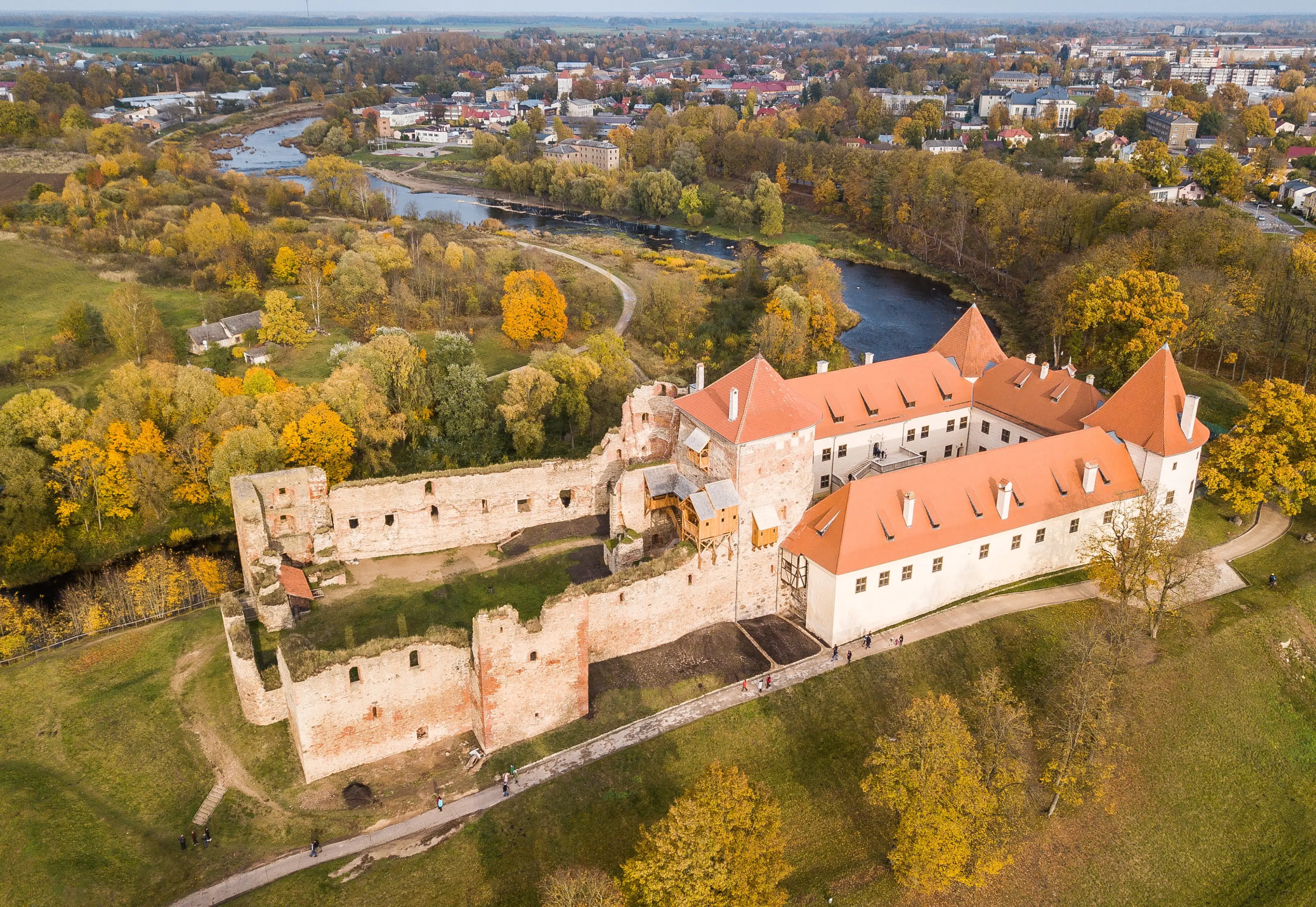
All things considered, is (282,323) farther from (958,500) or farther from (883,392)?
(958,500)

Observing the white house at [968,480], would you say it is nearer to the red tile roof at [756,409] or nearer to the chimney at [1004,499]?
the chimney at [1004,499]

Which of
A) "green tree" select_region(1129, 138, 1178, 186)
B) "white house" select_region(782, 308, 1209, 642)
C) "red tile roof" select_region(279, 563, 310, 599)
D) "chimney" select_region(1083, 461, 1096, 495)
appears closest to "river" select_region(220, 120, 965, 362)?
"white house" select_region(782, 308, 1209, 642)

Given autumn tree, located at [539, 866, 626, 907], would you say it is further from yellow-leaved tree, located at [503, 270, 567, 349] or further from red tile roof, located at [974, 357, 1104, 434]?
yellow-leaved tree, located at [503, 270, 567, 349]

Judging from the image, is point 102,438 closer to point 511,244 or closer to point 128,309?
point 128,309

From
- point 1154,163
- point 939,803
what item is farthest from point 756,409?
point 1154,163

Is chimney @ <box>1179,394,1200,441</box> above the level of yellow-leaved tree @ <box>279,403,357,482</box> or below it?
above

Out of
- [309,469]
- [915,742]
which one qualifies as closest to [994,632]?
[915,742]

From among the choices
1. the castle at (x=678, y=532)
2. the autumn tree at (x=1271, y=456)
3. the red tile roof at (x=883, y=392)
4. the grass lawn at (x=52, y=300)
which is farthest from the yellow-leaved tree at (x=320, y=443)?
the autumn tree at (x=1271, y=456)
